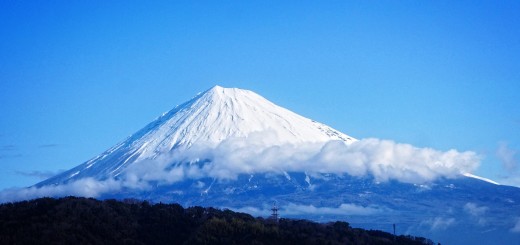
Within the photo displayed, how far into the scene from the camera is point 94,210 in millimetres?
55719

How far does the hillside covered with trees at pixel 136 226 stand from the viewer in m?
49.6

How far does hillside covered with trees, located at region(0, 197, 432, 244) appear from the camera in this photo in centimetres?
4956

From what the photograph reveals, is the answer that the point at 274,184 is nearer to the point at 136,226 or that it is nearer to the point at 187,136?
the point at 187,136

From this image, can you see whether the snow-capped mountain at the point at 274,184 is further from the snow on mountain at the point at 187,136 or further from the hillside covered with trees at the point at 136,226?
the hillside covered with trees at the point at 136,226

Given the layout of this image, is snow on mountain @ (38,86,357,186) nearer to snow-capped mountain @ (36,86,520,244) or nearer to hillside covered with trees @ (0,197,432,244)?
snow-capped mountain @ (36,86,520,244)

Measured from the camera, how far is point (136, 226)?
55438 millimetres

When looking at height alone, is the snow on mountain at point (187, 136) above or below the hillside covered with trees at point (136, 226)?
above

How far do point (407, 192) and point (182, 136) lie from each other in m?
51.6

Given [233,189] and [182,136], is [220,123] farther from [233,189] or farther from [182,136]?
[233,189]

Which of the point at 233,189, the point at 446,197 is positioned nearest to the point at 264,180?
the point at 233,189

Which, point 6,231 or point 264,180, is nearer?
point 6,231

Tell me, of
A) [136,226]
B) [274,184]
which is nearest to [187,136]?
[274,184]

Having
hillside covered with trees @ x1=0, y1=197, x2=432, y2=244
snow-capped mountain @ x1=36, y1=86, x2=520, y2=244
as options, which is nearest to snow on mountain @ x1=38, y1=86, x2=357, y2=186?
snow-capped mountain @ x1=36, y1=86, x2=520, y2=244

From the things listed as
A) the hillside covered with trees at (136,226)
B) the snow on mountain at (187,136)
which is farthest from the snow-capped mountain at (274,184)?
the hillside covered with trees at (136,226)
